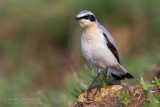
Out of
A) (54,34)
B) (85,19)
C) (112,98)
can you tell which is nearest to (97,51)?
(85,19)

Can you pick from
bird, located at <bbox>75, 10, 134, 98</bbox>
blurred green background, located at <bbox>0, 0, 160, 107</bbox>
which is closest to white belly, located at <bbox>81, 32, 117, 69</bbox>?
bird, located at <bbox>75, 10, 134, 98</bbox>

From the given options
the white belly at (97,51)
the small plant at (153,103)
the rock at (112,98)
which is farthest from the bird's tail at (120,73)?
the small plant at (153,103)

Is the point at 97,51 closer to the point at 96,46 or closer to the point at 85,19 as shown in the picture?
the point at 96,46

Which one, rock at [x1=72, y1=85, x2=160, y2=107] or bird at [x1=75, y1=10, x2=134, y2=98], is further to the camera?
bird at [x1=75, y1=10, x2=134, y2=98]

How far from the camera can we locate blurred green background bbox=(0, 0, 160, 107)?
957 cm

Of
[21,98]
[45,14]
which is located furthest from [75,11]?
[21,98]

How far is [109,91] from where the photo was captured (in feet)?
15.8

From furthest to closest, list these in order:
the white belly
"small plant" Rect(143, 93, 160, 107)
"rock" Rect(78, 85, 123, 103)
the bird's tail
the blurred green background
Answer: the blurred green background < the bird's tail < the white belly < "rock" Rect(78, 85, 123, 103) < "small plant" Rect(143, 93, 160, 107)

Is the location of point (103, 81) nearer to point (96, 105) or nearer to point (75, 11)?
point (96, 105)

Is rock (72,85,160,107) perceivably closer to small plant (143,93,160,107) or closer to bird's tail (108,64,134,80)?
small plant (143,93,160,107)

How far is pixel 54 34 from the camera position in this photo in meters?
11.2

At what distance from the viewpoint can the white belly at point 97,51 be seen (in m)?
5.18

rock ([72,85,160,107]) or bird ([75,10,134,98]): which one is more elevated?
bird ([75,10,134,98])

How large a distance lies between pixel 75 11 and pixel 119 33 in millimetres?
1672
